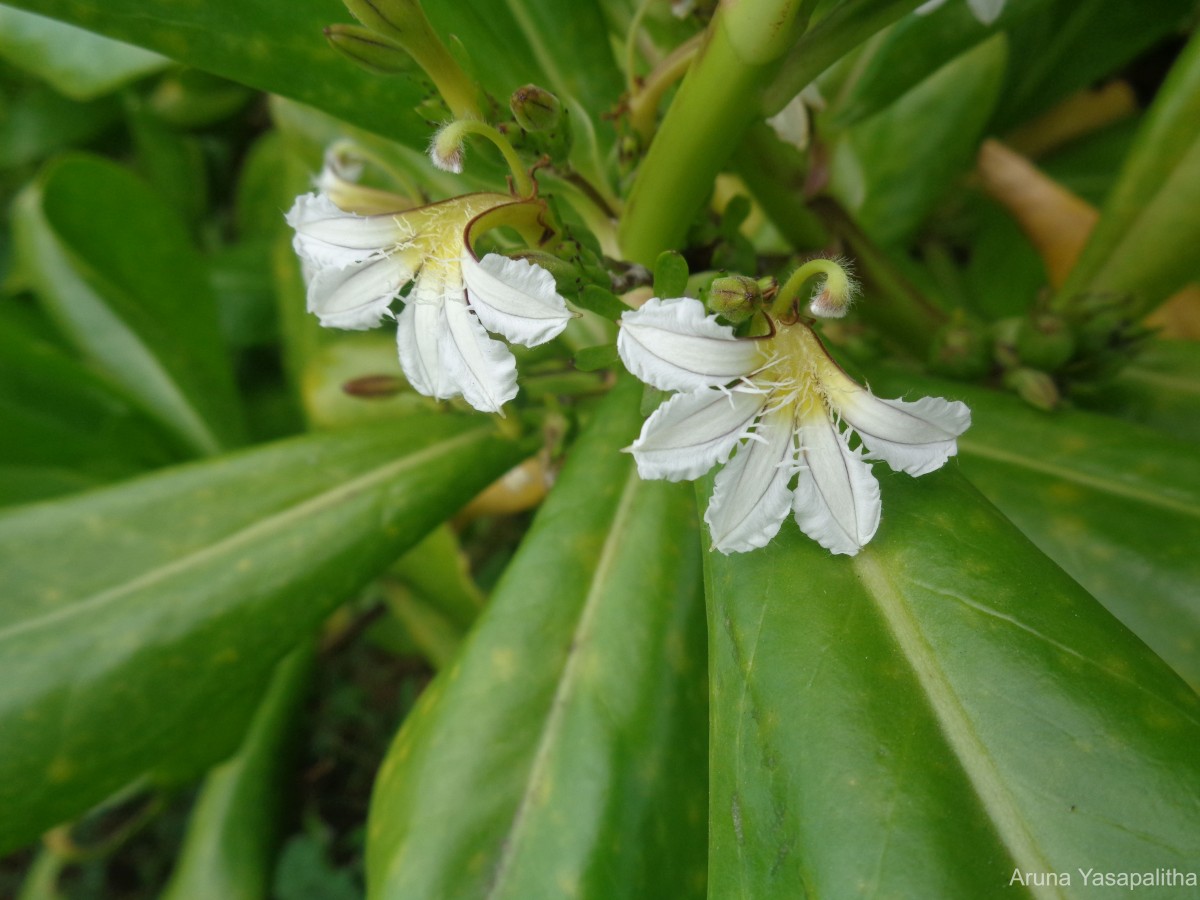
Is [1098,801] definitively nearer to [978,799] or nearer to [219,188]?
[978,799]

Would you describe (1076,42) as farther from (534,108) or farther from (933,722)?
(933,722)

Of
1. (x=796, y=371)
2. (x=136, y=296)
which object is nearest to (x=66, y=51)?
(x=136, y=296)

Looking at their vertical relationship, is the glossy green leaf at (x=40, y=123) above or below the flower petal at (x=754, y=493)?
above

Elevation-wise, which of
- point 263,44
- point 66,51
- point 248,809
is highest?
point 66,51

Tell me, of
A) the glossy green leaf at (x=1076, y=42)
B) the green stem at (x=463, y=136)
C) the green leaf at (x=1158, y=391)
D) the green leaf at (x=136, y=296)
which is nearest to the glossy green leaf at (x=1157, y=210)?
the green leaf at (x=1158, y=391)

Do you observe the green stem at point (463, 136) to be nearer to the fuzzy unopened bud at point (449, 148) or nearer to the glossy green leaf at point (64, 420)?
the fuzzy unopened bud at point (449, 148)

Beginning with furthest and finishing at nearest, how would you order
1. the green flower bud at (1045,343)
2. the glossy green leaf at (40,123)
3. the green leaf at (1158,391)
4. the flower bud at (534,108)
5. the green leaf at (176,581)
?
1. the glossy green leaf at (40,123)
2. the green leaf at (1158,391)
3. the green flower bud at (1045,343)
4. the green leaf at (176,581)
5. the flower bud at (534,108)
